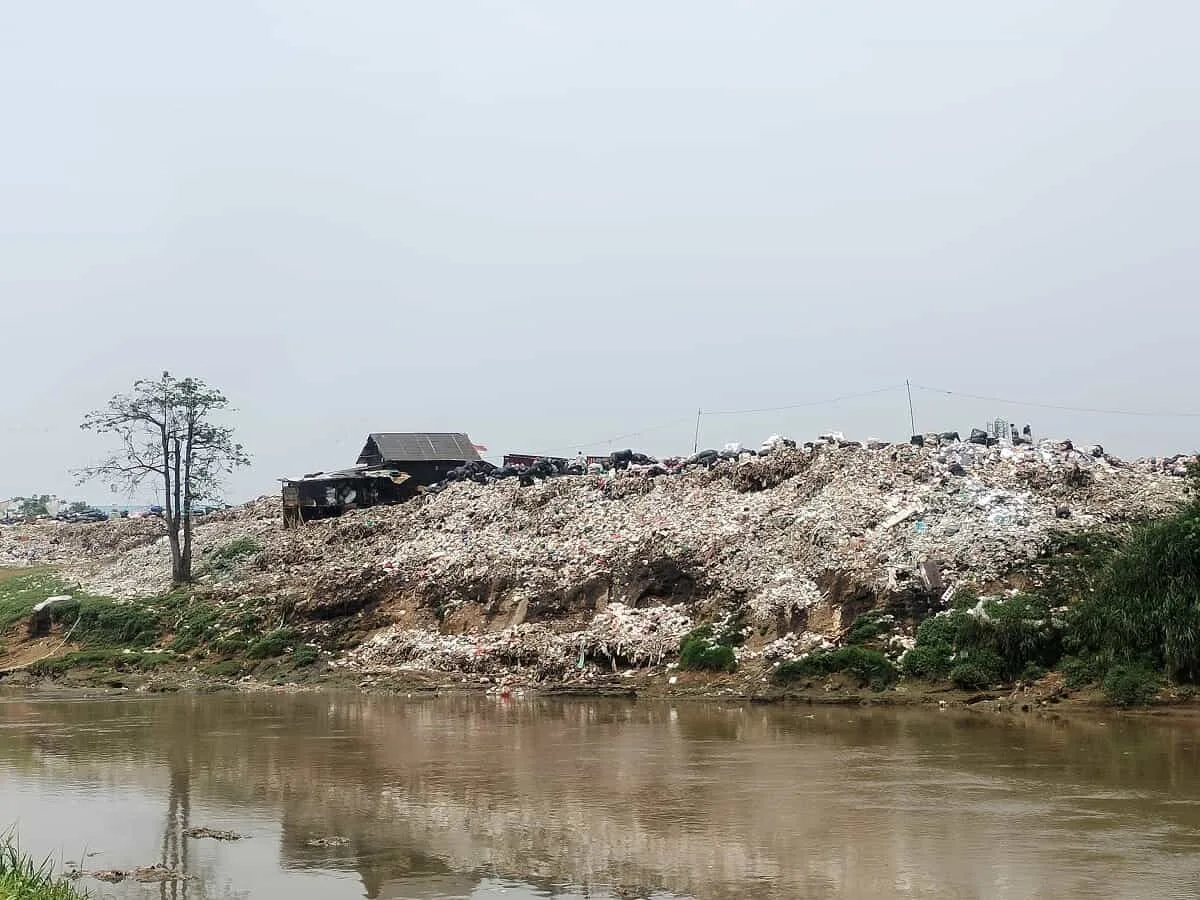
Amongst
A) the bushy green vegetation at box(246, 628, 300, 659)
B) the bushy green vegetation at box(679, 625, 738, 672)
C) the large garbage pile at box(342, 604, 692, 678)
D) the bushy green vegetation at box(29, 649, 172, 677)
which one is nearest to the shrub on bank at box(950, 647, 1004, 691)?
the bushy green vegetation at box(679, 625, 738, 672)

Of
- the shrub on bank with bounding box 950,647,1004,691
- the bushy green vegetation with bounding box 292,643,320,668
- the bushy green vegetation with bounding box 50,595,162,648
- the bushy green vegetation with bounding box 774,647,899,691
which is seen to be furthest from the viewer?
the bushy green vegetation with bounding box 50,595,162,648

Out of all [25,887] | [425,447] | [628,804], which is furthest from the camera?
[425,447]

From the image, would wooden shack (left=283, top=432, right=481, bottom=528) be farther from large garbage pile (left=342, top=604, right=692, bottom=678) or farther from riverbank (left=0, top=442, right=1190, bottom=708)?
large garbage pile (left=342, top=604, right=692, bottom=678)

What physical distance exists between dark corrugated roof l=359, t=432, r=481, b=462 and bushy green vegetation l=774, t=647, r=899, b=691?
Answer: 69.0ft

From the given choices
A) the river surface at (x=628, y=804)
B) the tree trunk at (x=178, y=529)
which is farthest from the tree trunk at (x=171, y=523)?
the river surface at (x=628, y=804)

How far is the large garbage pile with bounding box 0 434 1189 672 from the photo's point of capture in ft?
67.7

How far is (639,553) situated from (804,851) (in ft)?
48.3

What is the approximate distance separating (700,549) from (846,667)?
5.39m

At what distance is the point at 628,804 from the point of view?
37.5 ft

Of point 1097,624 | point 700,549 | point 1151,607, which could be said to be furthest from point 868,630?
point 700,549

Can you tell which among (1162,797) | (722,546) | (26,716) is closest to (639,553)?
(722,546)

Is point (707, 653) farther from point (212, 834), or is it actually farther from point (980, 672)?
point (212, 834)

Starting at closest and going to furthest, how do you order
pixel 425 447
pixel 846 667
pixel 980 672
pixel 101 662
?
pixel 980 672 < pixel 846 667 < pixel 101 662 < pixel 425 447

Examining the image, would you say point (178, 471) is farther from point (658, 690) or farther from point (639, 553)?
point (658, 690)
